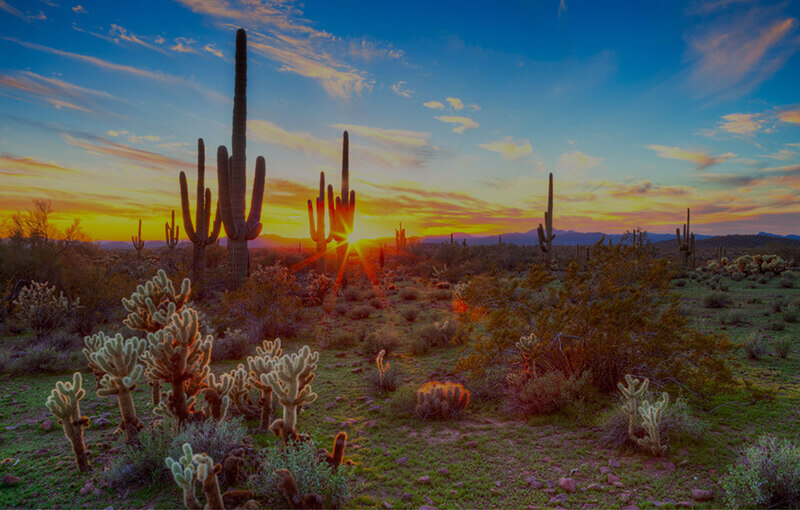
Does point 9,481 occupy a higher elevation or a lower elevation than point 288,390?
lower

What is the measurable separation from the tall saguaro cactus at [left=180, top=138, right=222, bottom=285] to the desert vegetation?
5787mm

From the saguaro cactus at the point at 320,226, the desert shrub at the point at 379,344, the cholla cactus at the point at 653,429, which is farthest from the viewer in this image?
the saguaro cactus at the point at 320,226

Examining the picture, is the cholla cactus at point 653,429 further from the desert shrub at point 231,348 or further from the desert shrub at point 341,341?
the desert shrub at point 231,348

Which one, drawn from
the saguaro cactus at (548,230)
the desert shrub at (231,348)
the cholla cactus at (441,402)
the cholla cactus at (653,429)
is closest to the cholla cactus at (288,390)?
the cholla cactus at (441,402)

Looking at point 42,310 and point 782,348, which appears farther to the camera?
point 42,310

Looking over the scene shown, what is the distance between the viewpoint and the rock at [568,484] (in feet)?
13.7

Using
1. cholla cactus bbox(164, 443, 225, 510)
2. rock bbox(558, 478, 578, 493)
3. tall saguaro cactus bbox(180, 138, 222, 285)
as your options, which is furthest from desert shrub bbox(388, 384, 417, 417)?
tall saguaro cactus bbox(180, 138, 222, 285)

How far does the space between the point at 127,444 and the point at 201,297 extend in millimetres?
12771

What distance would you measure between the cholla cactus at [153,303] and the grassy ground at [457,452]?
1.47m

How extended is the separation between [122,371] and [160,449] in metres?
0.98

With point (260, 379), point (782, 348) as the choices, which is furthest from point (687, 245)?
point (260, 379)

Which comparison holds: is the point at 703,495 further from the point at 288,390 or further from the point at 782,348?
the point at 782,348

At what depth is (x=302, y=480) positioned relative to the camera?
12.3ft

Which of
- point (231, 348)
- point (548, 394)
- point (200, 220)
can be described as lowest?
point (231, 348)
